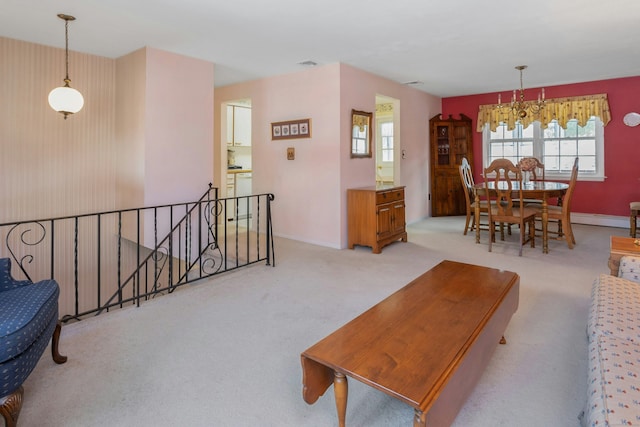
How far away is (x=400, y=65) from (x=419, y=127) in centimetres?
211

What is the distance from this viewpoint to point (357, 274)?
3.82m

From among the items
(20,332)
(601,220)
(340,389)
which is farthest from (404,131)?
(20,332)

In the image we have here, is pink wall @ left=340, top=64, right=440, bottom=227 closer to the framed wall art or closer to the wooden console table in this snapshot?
the wooden console table

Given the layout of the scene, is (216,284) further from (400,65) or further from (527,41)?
(527,41)

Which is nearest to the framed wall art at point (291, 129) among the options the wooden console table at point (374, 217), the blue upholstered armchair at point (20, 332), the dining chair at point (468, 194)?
the wooden console table at point (374, 217)

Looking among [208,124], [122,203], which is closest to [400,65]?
[208,124]

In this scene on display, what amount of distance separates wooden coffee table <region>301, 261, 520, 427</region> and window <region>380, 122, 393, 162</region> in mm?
6323

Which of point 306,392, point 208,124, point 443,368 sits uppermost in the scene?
point 208,124

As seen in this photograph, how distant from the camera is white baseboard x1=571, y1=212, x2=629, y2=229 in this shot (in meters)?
6.12

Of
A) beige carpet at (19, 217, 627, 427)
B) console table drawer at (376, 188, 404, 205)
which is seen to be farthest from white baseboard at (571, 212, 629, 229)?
console table drawer at (376, 188, 404, 205)

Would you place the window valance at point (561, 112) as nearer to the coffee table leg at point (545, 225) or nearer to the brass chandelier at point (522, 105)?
the brass chandelier at point (522, 105)

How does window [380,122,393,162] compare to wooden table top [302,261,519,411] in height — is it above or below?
above

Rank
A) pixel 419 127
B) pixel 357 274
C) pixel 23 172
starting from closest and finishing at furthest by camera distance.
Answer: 1. pixel 357 274
2. pixel 23 172
3. pixel 419 127

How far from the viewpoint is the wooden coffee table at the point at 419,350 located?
4.40ft
